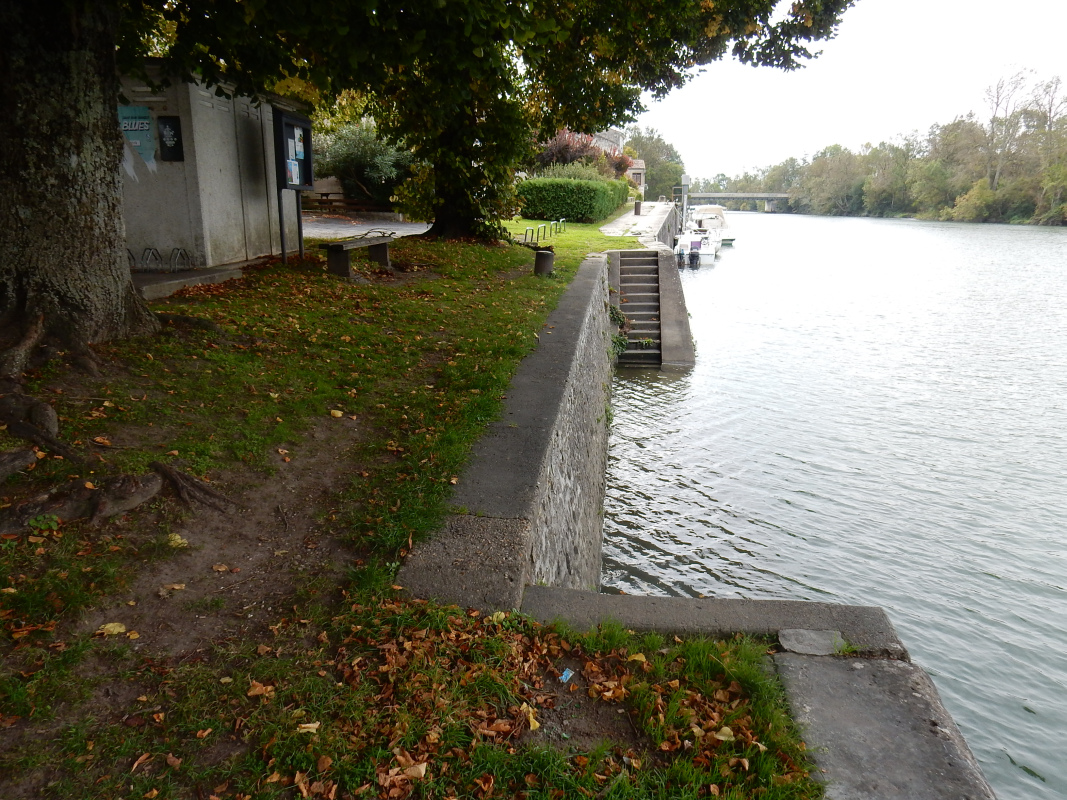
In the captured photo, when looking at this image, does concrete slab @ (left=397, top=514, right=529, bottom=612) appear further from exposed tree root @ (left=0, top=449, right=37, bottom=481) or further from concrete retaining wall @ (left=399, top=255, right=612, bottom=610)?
exposed tree root @ (left=0, top=449, right=37, bottom=481)

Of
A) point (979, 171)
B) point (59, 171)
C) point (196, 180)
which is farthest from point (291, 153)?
point (979, 171)

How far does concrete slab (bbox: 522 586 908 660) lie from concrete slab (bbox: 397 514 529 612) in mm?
167

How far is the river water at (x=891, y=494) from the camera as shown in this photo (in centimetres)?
650

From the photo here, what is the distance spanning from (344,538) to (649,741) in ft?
7.10

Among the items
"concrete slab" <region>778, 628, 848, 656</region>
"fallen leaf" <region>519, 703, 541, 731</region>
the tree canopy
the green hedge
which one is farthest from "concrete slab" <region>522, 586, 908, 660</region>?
the green hedge

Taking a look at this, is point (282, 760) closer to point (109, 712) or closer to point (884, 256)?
point (109, 712)

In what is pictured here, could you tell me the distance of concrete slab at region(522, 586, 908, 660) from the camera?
3.77 meters

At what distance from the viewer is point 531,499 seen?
15.5 ft

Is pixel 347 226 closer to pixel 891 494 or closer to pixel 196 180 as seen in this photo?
pixel 196 180

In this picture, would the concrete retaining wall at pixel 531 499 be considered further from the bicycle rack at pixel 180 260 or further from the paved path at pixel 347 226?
the paved path at pixel 347 226

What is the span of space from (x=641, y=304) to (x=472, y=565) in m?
15.6

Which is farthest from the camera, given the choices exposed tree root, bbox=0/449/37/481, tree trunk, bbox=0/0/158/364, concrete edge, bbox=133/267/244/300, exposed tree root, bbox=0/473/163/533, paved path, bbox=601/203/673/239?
paved path, bbox=601/203/673/239

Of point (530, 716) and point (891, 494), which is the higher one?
point (530, 716)

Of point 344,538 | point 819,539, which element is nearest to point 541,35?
point 344,538
